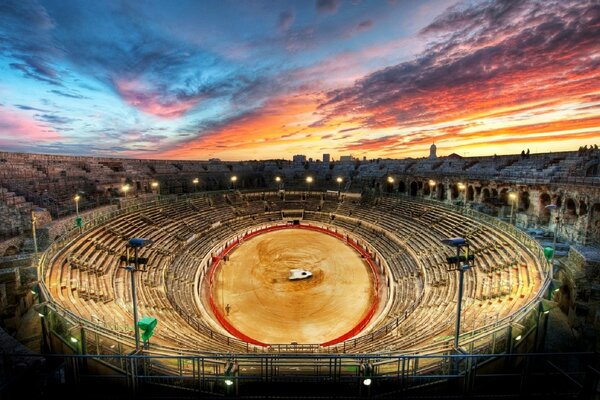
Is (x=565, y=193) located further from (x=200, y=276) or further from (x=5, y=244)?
(x=5, y=244)

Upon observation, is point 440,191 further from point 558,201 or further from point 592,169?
point 558,201

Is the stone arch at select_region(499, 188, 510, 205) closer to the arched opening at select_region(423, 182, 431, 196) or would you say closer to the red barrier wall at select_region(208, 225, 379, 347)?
the arched opening at select_region(423, 182, 431, 196)

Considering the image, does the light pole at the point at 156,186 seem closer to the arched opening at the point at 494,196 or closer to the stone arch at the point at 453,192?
the stone arch at the point at 453,192

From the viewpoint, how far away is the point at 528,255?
14.9 metres

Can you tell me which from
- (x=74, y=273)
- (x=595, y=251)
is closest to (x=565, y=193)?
(x=595, y=251)

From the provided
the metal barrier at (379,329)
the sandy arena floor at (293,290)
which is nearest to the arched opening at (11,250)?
the metal barrier at (379,329)

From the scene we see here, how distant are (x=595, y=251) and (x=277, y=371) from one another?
17182 millimetres

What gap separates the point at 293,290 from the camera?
21984mm

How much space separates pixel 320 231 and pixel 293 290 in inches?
558

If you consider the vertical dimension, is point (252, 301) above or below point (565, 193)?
below

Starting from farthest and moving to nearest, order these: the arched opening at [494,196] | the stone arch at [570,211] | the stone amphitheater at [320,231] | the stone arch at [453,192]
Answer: the stone arch at [453,192] → the arched opening at [494,196] → the stone arch at [570,211] → the stone amphitheater at [320,231]

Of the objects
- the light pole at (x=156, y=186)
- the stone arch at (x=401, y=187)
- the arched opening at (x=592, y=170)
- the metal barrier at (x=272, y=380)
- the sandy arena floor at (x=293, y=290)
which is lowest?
the sandy arena floor at (x=293, y=290)

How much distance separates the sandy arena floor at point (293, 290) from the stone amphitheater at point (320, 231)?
884mm

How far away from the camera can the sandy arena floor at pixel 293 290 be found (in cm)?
1772
